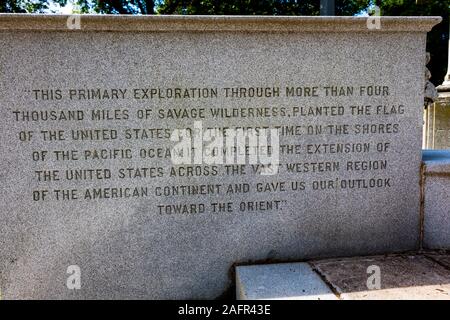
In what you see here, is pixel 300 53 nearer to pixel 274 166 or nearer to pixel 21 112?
pixel 274 166

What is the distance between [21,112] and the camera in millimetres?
2670

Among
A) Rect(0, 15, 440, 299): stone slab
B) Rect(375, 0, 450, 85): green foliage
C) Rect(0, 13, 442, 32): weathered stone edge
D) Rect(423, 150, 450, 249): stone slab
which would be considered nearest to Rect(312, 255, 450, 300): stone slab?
Rect(0, 15, 440, 299): stone slab

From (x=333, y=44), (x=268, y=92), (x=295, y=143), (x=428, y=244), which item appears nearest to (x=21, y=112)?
(x=268, y=92)

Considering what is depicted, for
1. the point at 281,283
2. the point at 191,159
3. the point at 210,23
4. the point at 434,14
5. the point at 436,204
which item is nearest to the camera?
the point at 281,283

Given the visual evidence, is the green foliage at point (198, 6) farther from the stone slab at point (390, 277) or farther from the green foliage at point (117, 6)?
the stone slab at point (390, 277)

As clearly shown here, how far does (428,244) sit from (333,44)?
6.33ft

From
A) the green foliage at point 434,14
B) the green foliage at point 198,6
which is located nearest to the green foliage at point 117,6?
the green foliage at point 198,6

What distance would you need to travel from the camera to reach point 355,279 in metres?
2.59

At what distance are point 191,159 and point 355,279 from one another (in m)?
1.52

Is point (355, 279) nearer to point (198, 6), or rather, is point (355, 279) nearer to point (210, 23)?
point (210, 23)

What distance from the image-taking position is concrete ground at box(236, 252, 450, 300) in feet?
7.80

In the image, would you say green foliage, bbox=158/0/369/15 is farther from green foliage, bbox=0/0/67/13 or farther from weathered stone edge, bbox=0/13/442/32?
weathered stone edge, bbox=0/13/442/32

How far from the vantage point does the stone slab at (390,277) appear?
2.35 m

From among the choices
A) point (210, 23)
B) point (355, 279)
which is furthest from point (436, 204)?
point (210, 23)
